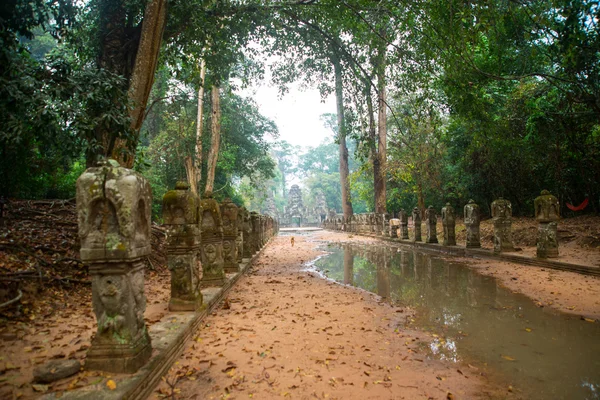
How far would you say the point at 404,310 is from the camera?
4.68 metres

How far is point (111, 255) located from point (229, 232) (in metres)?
4.35

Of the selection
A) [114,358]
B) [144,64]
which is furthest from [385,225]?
[114,358]

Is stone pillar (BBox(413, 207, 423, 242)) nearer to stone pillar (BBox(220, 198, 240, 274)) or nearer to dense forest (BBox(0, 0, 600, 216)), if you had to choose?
dense forest (BBox(0, 0, 600, 216))

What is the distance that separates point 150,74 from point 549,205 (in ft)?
29.3

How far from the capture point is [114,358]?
2473 millimetres

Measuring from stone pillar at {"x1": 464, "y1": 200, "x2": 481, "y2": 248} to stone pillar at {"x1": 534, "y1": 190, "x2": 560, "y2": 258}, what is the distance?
2.52 m

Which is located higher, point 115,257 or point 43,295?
point 115,257

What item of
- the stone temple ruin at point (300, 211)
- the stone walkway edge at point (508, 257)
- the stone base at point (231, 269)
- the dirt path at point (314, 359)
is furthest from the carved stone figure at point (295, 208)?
the dirt path at point (314, 359)

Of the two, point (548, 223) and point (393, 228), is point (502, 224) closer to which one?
point (548, 223)

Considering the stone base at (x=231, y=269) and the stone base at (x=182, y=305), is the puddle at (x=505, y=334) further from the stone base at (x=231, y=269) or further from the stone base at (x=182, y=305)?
the stone base at (x=182, y=305)

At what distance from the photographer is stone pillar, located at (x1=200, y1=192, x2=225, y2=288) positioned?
5.54 meters

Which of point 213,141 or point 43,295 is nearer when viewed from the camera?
point 43,295

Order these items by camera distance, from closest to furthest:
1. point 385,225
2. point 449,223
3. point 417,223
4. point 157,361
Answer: point 157,361 < point 449,223 < point 417,223 < point 385,225

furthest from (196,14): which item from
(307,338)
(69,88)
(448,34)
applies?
(307,338)
